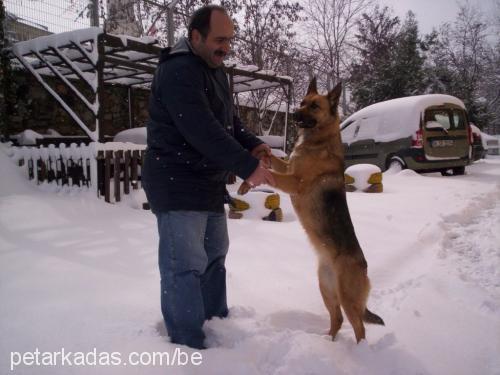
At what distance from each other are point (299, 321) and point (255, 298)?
39cm

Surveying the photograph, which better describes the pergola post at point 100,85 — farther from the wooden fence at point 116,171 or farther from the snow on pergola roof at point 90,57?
the wooden fence at point 116,171

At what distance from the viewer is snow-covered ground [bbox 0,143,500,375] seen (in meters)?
2.02

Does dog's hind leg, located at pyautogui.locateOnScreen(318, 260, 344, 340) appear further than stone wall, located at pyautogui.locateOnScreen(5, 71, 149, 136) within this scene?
No

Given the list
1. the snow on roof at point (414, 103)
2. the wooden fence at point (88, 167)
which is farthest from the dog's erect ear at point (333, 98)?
the snow on roof at point (414, 103)

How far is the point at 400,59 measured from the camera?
19.2 meters

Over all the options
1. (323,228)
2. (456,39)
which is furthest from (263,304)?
(456,39)

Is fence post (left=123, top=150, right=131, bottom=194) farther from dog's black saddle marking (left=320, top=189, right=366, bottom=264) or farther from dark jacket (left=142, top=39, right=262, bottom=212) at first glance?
dog's black saddle marking (left=320, top=189, right=366, bottom=264)

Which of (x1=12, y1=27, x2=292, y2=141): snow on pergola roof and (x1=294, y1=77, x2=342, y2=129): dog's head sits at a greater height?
(x1=12, y1=27, x2=292, y2=141): snow on pergola roof

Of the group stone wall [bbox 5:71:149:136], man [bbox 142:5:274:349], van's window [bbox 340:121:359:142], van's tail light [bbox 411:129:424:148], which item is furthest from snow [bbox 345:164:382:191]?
man [bbox 142:5:274:349]

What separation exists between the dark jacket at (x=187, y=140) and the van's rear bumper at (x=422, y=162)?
9053 mm

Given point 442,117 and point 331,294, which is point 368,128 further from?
point 331,294

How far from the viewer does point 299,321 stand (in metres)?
2.75

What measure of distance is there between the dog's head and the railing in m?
3.98

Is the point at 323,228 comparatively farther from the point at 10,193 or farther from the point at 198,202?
the point at 10,193
